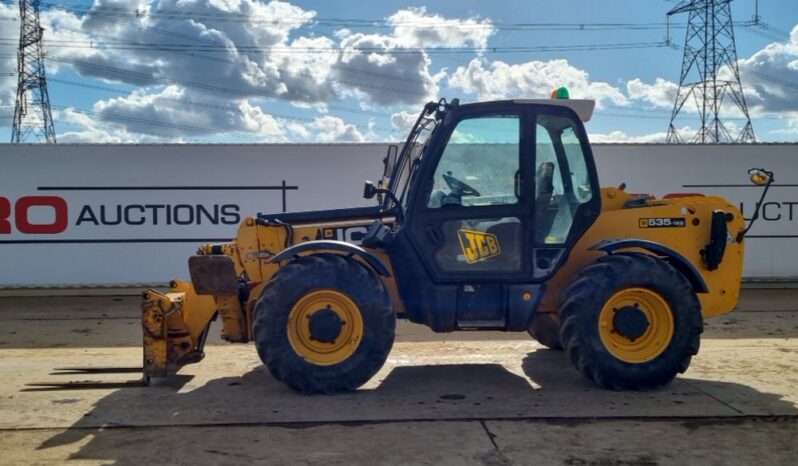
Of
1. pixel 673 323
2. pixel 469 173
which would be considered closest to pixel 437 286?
pixel 469 173

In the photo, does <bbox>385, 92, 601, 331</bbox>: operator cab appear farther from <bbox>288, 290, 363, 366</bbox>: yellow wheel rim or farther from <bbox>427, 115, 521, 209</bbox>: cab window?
<bbox>288, 290, 363, 366</bbox>: yellow wheel rim

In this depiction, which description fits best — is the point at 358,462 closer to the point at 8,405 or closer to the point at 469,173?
the point at 469,173

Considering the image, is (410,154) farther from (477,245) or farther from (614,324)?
(614,324)

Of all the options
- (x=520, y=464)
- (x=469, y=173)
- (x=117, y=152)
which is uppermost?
(x=117, y=152)

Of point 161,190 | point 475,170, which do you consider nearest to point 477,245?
point 475,170

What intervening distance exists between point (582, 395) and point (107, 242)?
8817 millimetres

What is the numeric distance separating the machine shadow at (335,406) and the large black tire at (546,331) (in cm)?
62

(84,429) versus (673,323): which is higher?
(673,323)

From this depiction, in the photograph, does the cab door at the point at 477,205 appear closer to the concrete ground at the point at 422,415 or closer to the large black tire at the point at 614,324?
the large black tire at the point at 614,324

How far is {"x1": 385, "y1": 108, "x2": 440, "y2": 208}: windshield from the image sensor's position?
6.46 metres

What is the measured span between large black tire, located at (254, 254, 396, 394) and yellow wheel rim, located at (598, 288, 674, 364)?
5.80 feet

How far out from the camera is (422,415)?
539cm

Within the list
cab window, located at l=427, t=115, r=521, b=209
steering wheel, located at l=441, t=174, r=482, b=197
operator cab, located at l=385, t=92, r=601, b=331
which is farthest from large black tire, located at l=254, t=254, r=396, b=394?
steering wheel, located at l=441, t=174, r=482, b=197

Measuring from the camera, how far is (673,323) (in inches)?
236
